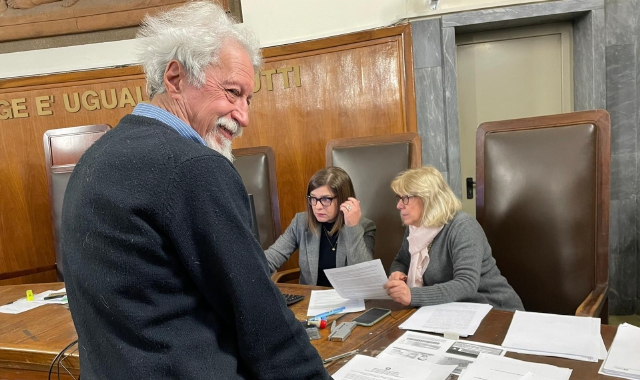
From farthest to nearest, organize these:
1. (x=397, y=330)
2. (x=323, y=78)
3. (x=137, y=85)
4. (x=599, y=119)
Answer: (x=137, y=85), (x=323, y=78), (x=599, y=119), (x=397, y=330)

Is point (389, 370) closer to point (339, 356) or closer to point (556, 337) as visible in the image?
point (339, 356)

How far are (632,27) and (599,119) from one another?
153cm

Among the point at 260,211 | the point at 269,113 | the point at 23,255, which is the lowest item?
the point at 23,255

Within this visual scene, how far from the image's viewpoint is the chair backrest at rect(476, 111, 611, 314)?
1719 mm

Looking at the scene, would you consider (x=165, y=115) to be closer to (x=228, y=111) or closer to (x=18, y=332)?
(x=228, y=111)

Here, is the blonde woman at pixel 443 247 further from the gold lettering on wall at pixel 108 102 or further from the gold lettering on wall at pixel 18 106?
the gold lettering on wall at pixel 18 106

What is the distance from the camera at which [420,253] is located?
1849 millimetres

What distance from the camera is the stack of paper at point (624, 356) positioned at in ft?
3.33

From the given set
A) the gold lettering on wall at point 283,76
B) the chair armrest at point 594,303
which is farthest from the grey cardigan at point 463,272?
the gold lettering on wall at point 283,76

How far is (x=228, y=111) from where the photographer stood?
89 cm

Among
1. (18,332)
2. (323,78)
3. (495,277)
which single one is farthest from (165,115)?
(323,78)

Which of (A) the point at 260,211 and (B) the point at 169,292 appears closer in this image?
(B) the point at 169,292

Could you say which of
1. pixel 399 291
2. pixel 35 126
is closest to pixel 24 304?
pixel 399 291

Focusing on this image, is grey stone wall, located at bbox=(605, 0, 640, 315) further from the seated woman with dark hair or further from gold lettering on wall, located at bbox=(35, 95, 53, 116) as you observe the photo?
gold lettering on wall, located at bbox=(35, 95, 53, 116)
